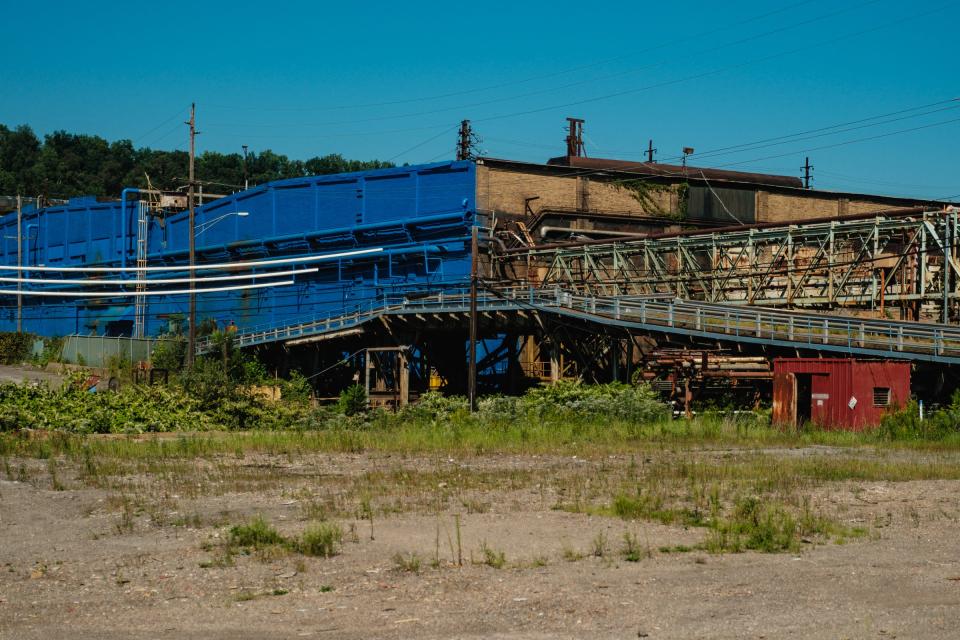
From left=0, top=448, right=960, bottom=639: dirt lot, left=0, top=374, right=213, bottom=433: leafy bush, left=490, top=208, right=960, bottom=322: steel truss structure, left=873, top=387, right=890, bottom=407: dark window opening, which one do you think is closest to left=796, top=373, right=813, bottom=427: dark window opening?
left=873, top=387, right=890, bottom=407: dark window opening

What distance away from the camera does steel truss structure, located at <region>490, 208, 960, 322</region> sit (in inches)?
1670

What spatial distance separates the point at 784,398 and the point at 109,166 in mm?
164109

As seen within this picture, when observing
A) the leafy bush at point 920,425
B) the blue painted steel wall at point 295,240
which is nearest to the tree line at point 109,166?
the blue painted steel wall at point 295,240

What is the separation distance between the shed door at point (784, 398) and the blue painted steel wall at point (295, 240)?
24.2 metres

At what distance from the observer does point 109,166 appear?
7219 inches

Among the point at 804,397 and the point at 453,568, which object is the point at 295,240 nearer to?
the point at 804,397

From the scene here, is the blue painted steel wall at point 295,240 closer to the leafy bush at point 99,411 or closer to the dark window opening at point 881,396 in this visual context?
the leafy bush at point 99,411

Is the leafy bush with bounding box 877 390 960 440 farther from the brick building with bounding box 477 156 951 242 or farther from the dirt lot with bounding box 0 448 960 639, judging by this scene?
the brick building with bounding box 477 156 951 242

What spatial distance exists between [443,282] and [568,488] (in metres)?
38.7

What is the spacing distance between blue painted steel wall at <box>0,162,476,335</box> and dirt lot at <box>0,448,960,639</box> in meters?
38.7

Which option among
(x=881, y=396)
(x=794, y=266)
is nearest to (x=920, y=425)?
(x=881, y=396)

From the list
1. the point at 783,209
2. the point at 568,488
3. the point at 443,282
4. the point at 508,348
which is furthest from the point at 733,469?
the point at 783,209

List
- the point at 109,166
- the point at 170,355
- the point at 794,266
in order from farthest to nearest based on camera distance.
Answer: the point at 109,166 < the point at 170,355 < the point at 794,266

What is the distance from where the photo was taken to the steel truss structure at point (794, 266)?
42406 millimetres
